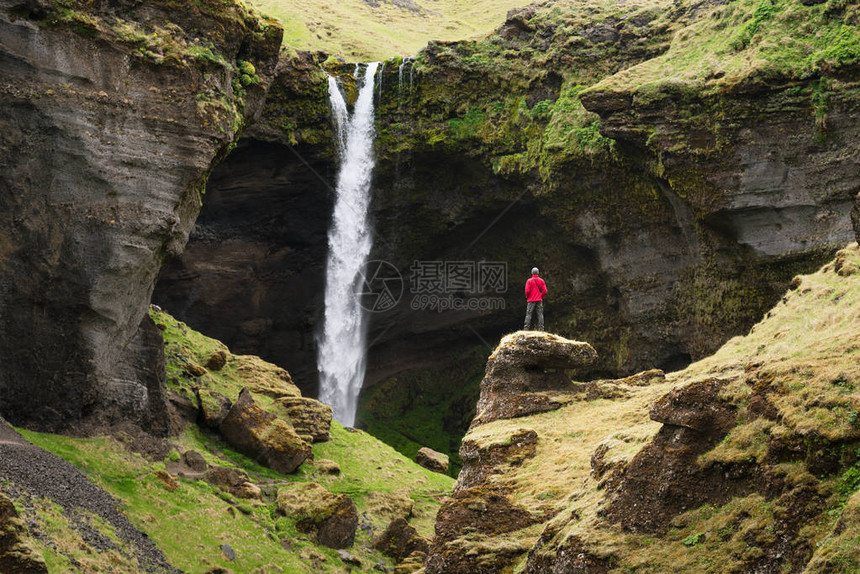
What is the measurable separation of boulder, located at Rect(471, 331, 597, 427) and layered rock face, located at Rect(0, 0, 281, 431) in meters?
13.1

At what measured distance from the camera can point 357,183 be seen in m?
48.0

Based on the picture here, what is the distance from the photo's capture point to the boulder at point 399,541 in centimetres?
2973

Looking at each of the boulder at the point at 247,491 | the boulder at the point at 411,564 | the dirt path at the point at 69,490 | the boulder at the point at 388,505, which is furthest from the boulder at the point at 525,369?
the dirt path at the point at 69,490

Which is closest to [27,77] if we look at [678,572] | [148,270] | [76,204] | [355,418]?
[76,204]

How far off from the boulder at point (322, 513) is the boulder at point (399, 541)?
116 centimetres

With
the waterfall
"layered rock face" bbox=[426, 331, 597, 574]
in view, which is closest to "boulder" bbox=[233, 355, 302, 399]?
the waterfall

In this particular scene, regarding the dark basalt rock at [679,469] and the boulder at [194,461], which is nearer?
the dark basalt rock at [679,469]

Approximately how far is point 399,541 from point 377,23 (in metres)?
48.1

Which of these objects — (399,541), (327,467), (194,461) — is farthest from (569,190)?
(194,461)

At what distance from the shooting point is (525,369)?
24625 millimetres

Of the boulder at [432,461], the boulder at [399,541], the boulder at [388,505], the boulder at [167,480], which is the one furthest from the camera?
the boulder at [432,461]

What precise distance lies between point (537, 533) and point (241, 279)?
3608 cm

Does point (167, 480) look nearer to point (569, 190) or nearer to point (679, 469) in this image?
point (679, 469)

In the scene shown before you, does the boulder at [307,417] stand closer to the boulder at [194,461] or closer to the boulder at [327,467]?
the boulder at [327,467]
